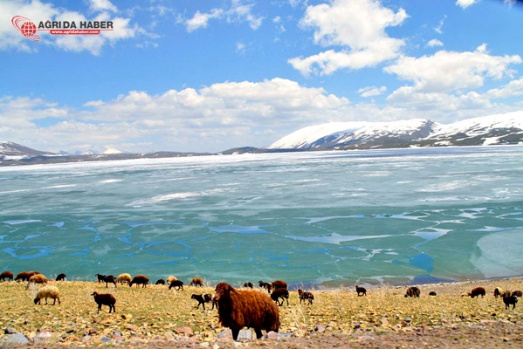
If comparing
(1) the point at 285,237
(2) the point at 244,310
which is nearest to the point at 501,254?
(1) the point at 285,237

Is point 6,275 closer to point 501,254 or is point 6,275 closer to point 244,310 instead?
point 244,310

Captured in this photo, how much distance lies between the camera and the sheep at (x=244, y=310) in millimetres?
8352

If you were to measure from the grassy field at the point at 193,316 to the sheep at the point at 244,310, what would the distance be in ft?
2.57

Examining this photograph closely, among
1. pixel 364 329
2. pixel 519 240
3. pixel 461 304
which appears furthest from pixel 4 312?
pixel 519 240

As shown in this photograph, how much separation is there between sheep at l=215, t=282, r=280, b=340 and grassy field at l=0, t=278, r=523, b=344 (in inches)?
30.8

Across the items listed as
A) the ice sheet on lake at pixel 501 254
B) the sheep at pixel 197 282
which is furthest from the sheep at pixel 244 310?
the ice sheet on lake at pixel 501 254

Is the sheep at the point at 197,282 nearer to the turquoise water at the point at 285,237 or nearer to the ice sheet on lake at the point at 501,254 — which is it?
the turquoise water at the point at 285,237

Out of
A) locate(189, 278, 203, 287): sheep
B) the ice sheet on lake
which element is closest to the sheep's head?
locate(189, 278, 203, 287): sheep

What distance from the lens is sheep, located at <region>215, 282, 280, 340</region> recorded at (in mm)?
8352

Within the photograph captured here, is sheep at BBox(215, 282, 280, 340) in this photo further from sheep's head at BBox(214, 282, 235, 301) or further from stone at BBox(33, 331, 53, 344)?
stone at BBox(33, 331, 53, 344)

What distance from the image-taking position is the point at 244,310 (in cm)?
862

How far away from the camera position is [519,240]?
25.1m

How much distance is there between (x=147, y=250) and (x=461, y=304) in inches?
785

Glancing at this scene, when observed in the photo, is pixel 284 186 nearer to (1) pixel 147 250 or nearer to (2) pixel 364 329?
(1) pixel 147 250
